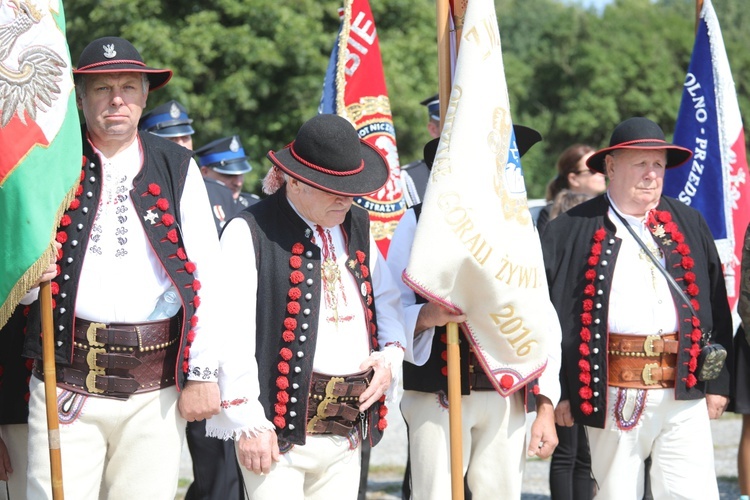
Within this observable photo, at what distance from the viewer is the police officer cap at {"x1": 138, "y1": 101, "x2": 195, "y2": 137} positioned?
677cm

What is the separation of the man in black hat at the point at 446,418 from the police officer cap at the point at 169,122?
2.70 meters

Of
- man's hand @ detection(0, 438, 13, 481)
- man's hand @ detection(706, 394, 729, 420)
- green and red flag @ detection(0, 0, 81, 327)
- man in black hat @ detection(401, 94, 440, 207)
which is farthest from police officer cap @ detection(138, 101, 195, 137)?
man's hand @ detection(706, 394, 729, 420)

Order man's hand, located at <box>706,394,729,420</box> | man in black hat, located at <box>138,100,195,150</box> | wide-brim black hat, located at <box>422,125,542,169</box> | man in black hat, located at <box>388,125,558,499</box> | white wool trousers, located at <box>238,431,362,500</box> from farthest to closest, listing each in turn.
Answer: man in black hat, located at <box>138,100,195,150</box> < man's hand, located at <box>706,394,729,420</box> < wide-brim black hat, located at <box>422,125,542,169</box> < man in black hat, located at <box>388,125,558,499</box> < white wool trousers, located at <box>238,431,362,500</box>

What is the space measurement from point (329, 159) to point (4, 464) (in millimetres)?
1812

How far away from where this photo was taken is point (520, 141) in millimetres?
4895

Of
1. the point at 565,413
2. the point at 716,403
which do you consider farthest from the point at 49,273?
the point at 716,403

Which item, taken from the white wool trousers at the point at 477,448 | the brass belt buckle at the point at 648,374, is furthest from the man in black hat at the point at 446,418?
the brass belt buckle at the point at 648,374

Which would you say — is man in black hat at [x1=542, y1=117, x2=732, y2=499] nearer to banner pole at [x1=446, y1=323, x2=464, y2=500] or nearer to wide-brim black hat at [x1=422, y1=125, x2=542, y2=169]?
wide-brim black hat at [x1=422, y1=125, x2=542, y2=169]

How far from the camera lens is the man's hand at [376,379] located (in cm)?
407

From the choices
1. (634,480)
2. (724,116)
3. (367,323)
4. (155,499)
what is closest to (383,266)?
(367,323)

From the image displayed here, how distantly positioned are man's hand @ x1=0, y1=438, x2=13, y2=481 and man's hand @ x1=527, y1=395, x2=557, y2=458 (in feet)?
7.32

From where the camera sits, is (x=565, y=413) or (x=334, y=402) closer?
(x=334, y=402)

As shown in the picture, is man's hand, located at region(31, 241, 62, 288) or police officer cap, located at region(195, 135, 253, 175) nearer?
man's hand, located at region(31, 241, 62, 288)

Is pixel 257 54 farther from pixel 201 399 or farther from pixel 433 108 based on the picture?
pixel 201 399
